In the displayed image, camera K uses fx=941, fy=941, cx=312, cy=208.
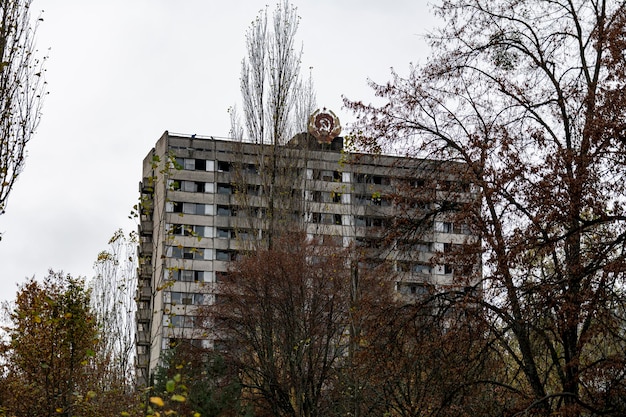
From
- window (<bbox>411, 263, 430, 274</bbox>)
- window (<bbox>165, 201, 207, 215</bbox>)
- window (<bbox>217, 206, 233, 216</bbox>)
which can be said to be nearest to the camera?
window (<bbox>411, 263, 430, 274</bbox>)

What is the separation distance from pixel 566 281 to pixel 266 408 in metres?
21.0

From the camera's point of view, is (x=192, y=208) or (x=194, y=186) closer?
(x=192, y=208)

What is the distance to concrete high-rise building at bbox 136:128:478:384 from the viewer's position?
1695 centimetres

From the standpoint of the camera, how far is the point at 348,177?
78938 millimetres

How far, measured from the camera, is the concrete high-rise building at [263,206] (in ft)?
55.6

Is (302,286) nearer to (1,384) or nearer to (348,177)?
(1,384)

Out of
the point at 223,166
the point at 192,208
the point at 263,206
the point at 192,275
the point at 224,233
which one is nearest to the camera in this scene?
the point at 263,206

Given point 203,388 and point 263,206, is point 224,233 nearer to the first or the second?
point 263,206

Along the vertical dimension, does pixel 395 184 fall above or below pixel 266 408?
above

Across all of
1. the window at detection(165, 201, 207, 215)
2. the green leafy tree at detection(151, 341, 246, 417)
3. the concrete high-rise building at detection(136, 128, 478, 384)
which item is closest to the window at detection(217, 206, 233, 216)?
the concrete high-rise building at detection(136, 128, 478, 384)

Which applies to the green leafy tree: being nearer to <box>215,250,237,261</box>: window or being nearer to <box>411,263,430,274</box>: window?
<box>411,263,430,274</box>: window

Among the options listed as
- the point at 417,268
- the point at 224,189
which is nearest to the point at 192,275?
the point at 224,189

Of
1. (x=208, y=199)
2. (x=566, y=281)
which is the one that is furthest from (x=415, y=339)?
(x=208, y=199)

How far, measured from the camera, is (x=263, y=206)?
129 ft
